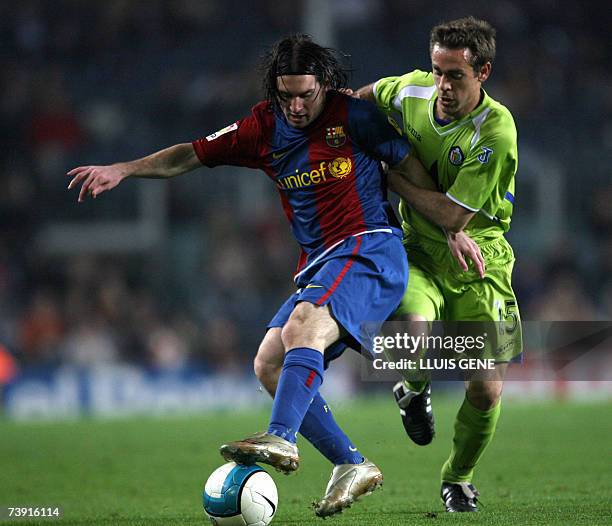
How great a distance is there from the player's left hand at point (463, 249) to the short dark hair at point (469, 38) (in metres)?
0.84

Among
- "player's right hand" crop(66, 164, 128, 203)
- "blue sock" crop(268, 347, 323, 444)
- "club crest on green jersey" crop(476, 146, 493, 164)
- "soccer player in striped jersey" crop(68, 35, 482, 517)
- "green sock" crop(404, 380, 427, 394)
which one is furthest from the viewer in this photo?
"green sock" crop(404, 380, 427, 394)

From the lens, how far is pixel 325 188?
5.64 metres

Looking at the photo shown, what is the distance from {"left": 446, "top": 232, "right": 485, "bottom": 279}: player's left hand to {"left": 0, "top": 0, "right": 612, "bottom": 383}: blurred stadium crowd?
9191 millimetres

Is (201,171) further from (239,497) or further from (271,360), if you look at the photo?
(239,497)

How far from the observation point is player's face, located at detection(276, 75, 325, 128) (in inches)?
216

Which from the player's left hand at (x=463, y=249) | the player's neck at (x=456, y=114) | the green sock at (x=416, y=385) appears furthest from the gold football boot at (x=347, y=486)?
the player's neck at (x=456, y=114)

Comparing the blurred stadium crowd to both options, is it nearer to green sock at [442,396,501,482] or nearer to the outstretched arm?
green sock at [442,396,501,482]

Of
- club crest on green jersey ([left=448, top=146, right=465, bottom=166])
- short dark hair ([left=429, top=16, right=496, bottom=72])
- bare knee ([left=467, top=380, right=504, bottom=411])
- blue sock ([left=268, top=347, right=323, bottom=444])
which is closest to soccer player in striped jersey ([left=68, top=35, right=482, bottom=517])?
blue sock ([left=268, top=347, right=323, bottom=444])

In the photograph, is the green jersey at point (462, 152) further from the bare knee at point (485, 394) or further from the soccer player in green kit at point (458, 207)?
the bare knee at point (485, 394)

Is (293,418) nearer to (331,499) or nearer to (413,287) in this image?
(331,499)

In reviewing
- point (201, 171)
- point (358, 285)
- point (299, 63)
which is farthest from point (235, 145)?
point (201, 171)

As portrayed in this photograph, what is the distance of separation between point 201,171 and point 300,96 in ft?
35.5

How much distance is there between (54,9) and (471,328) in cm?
1369

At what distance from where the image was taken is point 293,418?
5.02 metres
